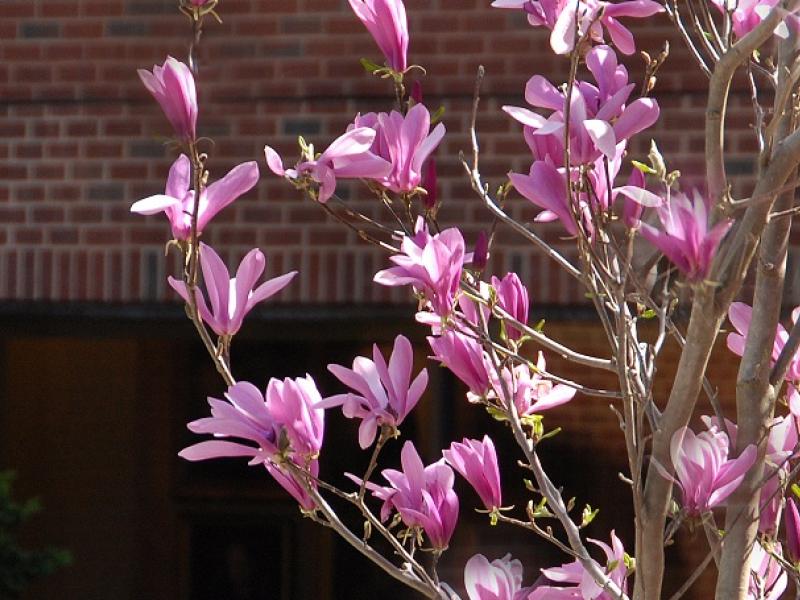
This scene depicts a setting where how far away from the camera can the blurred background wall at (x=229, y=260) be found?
4.71m

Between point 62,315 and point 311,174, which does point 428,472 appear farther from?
point 62,315

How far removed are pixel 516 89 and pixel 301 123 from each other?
A: 2.56ft

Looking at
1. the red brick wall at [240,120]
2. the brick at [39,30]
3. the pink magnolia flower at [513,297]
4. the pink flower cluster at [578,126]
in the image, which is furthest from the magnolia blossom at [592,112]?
the brick at [39,30]

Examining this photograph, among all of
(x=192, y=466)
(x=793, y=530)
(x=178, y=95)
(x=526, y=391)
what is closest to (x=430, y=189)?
(x=526, y=391)

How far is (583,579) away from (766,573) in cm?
38

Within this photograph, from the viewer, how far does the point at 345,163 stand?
78.2 inches

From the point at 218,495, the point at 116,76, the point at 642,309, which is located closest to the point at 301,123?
the point at 116,76

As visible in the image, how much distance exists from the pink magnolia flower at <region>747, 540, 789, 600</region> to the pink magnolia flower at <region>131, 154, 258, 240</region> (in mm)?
1000

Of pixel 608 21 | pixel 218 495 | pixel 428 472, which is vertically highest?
pixel 608 21

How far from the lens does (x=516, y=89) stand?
4.69 metres

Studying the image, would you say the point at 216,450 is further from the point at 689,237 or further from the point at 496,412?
the point at 689,237

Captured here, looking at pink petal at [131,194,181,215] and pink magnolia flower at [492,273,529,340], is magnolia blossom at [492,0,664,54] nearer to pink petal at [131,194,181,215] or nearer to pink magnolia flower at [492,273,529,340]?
pink magnolia flower at [492,273,529,340]

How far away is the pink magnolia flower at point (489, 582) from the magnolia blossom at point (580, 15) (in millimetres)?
798

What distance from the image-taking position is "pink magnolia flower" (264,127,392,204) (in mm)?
1966
